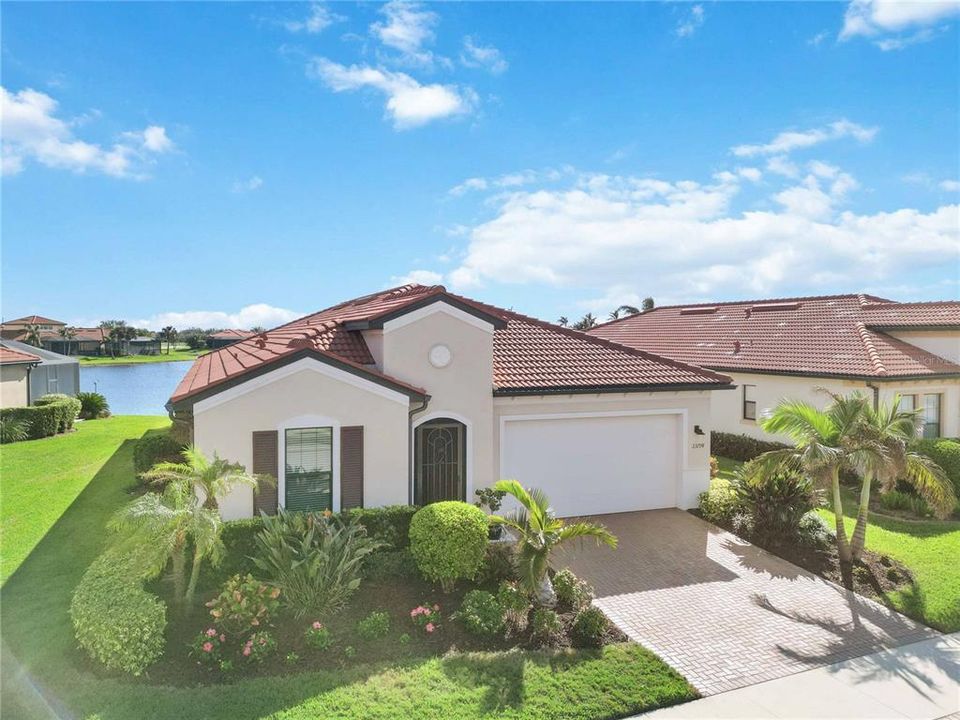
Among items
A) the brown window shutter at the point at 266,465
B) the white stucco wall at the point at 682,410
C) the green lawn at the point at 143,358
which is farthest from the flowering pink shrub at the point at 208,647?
the green lawn at the point at 143,358

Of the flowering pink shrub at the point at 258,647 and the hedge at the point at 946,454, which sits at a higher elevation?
the hedge at the point at 946,454

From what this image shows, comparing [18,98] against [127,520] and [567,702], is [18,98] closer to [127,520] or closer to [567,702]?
[127,520]

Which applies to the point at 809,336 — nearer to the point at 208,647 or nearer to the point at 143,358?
the point at 208,647

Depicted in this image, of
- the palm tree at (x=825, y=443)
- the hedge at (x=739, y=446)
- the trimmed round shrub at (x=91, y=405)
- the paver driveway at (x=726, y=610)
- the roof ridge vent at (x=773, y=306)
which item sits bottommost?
the paver driveway at (x=726, y=610)

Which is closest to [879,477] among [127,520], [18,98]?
[127,520]

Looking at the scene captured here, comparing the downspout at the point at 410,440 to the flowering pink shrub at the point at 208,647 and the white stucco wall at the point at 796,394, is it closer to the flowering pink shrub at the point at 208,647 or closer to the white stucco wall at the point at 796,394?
the flowering pink shrub at the point at 208,647
